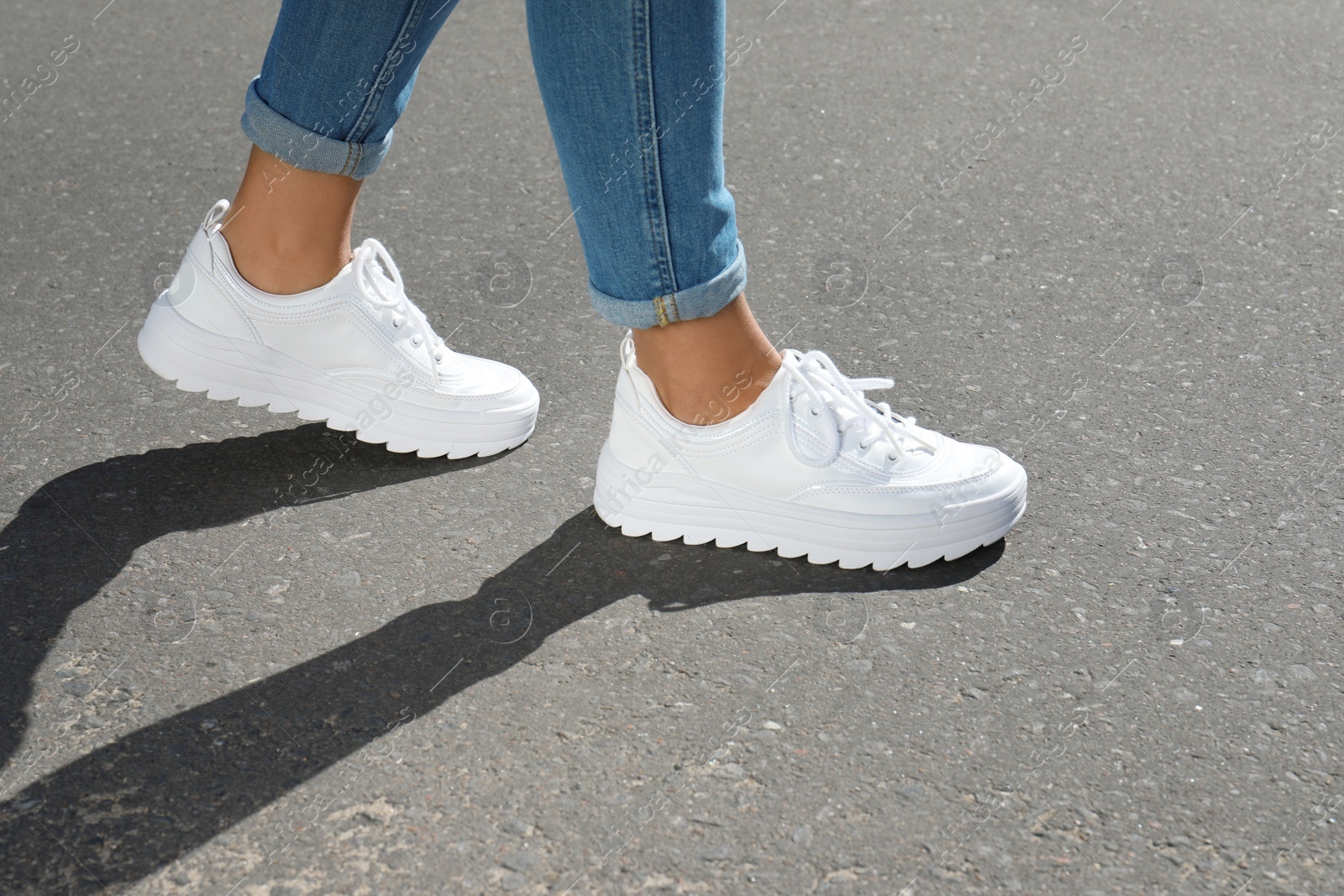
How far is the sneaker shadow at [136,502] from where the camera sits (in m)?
1.70

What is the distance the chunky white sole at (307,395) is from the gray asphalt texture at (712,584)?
0.06m

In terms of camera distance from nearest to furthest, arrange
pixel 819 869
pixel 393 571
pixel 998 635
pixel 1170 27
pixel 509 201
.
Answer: pixel 819 869, pixel 998 635, pixel 393 571, pixel 509 201, pixel 1170 27

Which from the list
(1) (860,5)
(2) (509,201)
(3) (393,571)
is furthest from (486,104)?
(3) (393,571)

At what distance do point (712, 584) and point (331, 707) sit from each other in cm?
57

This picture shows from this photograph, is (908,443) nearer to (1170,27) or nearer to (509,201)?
(509,201)

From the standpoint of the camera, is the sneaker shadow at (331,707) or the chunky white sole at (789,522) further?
the chunky white sole at (789,522)

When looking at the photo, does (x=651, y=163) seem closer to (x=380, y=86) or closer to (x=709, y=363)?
(x=709, y=363)

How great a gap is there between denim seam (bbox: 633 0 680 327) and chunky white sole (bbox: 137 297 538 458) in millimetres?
516

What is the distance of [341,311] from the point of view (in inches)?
78.7

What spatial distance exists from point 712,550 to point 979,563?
405 millimetres

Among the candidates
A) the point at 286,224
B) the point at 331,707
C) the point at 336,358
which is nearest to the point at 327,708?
the point at 331,707

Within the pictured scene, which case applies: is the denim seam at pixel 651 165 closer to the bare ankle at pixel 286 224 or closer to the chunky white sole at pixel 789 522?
the chunky white sole at pixel 789 522

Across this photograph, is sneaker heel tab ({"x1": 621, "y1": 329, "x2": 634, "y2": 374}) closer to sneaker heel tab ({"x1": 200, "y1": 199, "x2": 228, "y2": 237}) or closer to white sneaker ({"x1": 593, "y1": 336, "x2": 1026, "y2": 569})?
white sneaker ({"x1": 593, "y1": 336, "x2": 1026, "y2": 569})

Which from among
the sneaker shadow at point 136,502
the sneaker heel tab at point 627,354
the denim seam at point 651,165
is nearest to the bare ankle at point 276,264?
the sneaker shadow at point 136,502
